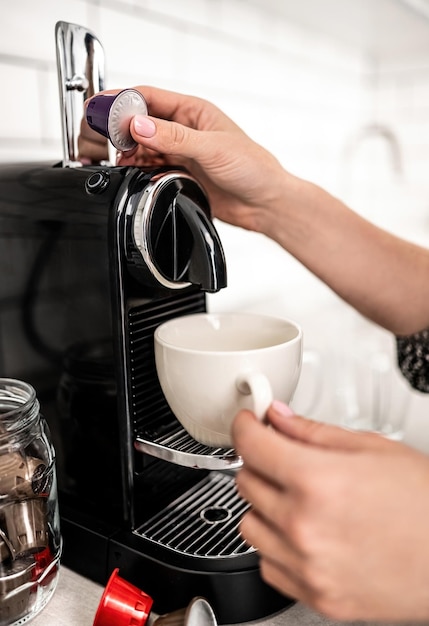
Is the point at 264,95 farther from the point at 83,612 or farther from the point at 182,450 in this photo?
the point at 83,612

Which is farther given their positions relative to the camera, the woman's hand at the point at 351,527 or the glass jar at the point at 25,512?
the glass jar at the point at 25,512

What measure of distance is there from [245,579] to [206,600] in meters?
0.03

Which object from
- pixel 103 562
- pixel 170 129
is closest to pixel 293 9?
pixel 170 129

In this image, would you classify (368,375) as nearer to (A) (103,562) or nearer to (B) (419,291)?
(B) (419,291)

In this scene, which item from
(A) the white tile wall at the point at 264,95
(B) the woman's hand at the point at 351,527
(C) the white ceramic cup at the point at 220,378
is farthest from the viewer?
(A) the white tile wall at the point at 264,95

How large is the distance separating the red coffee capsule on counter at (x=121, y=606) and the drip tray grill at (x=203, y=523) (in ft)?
0.16

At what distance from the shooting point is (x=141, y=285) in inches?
19.8

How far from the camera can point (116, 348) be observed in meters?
0.50

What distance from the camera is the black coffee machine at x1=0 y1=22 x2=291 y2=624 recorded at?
0.48 meters

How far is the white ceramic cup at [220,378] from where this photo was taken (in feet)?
1.44

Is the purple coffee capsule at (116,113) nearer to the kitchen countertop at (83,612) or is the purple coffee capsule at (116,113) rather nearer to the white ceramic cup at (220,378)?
the white ceramic cup at (220,378)

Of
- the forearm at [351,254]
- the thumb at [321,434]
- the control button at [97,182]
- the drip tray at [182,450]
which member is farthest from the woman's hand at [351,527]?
the forearm at [351,254]

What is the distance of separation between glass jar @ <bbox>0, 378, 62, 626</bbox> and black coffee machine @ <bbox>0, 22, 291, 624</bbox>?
0.17 feet

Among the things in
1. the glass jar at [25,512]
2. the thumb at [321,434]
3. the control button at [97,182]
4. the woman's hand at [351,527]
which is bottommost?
the glass jar at [25,512]
